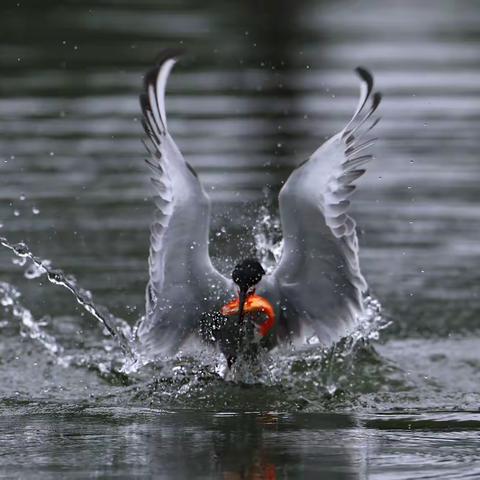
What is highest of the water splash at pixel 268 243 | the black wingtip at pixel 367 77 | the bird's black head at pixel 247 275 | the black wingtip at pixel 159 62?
the black wingtip at pixel 159 62

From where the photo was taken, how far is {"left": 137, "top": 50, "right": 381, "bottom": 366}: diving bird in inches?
281

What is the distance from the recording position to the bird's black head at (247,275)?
731 centimetres

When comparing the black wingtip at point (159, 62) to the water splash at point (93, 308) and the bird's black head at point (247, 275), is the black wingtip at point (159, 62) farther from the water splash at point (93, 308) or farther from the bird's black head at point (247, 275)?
the water splash at point (93, 308)

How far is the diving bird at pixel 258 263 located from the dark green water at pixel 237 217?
0.25 m

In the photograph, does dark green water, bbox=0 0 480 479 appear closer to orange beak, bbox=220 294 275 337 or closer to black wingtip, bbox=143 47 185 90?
orange beak, bbox=220 294 275 337

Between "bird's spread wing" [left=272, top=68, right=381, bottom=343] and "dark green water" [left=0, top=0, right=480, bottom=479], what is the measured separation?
396 mm

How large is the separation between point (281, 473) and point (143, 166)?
6253 mm

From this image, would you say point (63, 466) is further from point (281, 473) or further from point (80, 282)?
point (80, 282)

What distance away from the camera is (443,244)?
992 cm

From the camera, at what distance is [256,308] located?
7.49m

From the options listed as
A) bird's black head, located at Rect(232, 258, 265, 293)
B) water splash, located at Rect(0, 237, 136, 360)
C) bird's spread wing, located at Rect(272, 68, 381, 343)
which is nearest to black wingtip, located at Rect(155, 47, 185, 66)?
bird's spread wing, located at Rect(272, 68, 381, 343)

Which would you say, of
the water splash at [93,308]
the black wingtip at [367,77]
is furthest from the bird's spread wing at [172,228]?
the black wingtip at [367,77]

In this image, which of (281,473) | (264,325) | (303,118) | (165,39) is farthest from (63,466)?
(165,39)

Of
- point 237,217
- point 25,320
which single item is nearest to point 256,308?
point 25,320
